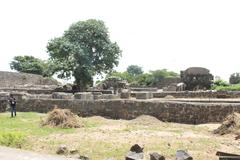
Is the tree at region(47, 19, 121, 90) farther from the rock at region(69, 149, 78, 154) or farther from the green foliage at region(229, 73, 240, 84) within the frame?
the rock at region(69, 149, 78, 154)

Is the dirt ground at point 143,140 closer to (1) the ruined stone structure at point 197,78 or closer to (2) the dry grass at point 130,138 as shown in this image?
(2) the dry grass at point 130,138

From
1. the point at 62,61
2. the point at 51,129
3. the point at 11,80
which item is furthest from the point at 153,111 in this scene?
the point at 11,80

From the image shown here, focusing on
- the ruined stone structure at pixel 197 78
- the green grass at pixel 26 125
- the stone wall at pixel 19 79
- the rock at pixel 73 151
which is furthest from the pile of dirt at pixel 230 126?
the stone wall at pixel 19 79

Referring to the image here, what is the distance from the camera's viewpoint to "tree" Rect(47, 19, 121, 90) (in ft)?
138

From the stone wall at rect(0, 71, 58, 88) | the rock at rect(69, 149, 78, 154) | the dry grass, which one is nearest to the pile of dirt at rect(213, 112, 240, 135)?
the dry grass

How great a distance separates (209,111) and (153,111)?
270 cm

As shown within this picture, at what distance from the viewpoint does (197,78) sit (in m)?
39.1

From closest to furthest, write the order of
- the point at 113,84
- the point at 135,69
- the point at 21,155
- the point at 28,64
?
the point at 21,155 < the point at 113,84 < the point at 28,64 < the point at 135,69

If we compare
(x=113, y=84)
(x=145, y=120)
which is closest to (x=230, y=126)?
(x=145, y=120)

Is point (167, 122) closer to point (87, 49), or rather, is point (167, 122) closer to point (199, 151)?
point (199, 151)

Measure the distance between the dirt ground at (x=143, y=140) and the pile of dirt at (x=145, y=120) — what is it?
14cm

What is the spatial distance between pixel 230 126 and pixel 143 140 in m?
3.24

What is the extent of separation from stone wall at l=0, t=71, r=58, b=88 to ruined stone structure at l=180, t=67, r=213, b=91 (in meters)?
18.5

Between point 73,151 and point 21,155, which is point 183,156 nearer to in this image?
point 73,151
